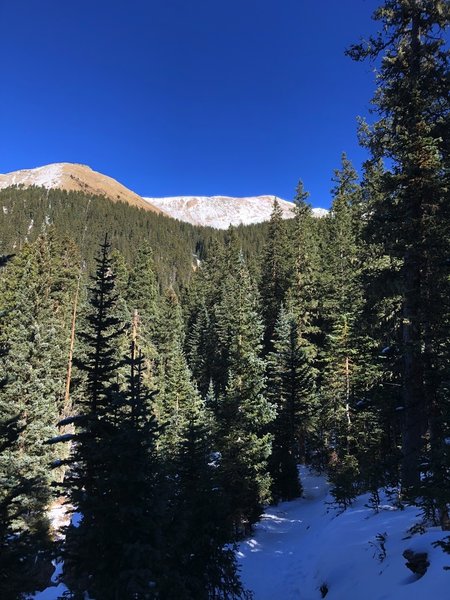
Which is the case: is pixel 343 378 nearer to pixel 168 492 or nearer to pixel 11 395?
pixel 11 395

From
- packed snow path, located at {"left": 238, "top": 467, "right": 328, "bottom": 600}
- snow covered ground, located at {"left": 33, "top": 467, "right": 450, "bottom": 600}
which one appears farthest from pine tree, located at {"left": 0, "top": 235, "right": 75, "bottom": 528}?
packed snow path, located at {"left": 238, "top": 467, "right": 328, "bottom": 600}

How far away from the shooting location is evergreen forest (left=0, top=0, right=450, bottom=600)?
7.42 meters

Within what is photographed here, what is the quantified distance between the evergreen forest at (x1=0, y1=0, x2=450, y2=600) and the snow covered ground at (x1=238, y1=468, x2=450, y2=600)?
2.70 feet

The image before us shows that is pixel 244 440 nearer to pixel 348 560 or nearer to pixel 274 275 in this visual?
pixel 348 560

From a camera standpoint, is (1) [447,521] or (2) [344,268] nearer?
(1) [447,521]

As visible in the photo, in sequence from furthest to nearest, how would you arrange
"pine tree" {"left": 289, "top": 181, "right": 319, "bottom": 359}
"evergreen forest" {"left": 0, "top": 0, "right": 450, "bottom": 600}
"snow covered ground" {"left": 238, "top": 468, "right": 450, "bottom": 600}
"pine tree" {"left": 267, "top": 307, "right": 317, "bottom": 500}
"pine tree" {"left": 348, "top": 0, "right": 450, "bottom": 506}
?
"pine tree" {"left": 289, "top": 181, "right": 319, "bottom": 359} < "pine tree" {"left": 267, "top": 307, "right": 317, "bottom": 500} < "pine tree" {"left": 348, "top": 0, "right": 450, "bottom": 506} < "snow covered ground" {"left": 238, "top": 468, "right": 450, "bottom": 600} < "evergreen forest" {"left": 0, "top": 0, "right": 450, "bottom": 600}

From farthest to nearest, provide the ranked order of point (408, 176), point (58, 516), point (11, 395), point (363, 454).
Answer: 1. point (58, 516)
2. point (11, 395)
3. point (363, 454)
4. point (408, 176)

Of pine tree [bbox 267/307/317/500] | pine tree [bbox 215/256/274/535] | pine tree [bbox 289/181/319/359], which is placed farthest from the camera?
pine tree [bbox 289/181/319/359]

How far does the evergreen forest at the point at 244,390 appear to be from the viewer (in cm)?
742

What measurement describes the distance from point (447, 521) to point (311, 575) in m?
5.82

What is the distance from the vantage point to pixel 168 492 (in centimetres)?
745

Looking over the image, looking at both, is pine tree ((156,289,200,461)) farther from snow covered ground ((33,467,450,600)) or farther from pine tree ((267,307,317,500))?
snow covered ground ((33,467,450,600))

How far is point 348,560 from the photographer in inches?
440

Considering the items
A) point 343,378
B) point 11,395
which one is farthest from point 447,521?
point 11,395
